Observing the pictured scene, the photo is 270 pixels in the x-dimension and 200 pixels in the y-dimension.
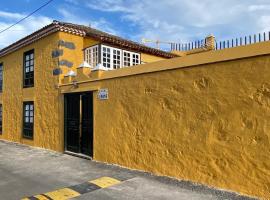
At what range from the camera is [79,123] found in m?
11.2

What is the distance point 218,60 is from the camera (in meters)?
6.57

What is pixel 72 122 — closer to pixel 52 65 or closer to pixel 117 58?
pixel 52 65

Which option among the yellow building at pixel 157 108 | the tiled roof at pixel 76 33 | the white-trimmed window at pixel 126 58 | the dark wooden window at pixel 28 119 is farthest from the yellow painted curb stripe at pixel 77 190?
the dark wooden window at pixel 28 119

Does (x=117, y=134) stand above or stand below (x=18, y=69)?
below

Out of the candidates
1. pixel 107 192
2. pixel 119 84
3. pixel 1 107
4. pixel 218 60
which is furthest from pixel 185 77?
pixel 1 107

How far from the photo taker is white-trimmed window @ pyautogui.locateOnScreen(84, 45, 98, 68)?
42.3ft

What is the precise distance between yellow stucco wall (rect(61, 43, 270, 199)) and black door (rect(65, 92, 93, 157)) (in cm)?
126

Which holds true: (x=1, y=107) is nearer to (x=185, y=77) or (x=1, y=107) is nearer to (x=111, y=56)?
(x=111, y=56)

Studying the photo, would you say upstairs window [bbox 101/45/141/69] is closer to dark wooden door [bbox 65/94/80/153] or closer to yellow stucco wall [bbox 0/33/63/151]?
yellow stucco wall [bbox 0/33/63/151]

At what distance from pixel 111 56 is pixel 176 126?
21.7 ft

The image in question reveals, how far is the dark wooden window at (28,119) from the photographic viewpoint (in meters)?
14.8

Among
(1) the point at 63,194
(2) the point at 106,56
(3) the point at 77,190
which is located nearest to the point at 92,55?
(2) the point at 106,56

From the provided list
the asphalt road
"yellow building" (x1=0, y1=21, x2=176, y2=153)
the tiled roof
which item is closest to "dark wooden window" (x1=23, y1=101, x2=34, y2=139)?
"yellow building" (x1=0, y1=21, x2=176, y2=153)

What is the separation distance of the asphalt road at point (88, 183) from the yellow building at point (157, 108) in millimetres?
394
